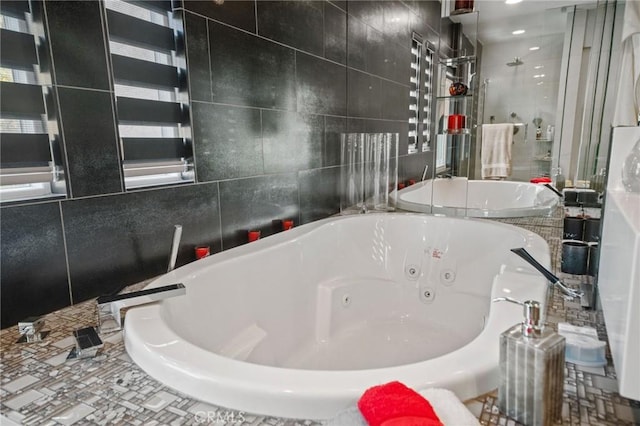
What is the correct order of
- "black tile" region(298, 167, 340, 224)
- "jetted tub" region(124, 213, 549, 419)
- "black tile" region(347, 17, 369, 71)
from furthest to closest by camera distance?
"black tile" region(347, 17, 369, 71) → "black tile" region(298, 167, 340, 224) → "jetted tub" region(124, 213, 549, 419)

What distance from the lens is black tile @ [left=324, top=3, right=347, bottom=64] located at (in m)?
2.12

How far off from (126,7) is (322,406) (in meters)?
1.28

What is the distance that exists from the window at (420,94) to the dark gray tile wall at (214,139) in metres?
0.59

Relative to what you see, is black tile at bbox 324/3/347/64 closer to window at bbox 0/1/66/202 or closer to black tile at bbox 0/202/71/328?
window at bbox 0/1/66/202

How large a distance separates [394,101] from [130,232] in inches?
90.5

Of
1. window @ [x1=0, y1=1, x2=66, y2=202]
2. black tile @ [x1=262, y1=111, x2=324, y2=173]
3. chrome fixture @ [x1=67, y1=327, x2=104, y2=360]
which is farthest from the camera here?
black tile @ [x1=262, y1=111, x2=324, y2=173]

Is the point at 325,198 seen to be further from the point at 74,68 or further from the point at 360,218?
the point at 74,68

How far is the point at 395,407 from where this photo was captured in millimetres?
565

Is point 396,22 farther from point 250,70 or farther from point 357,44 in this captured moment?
point 250,70

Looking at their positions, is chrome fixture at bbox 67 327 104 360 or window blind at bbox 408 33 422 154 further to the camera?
window blind at bbox 408 33 422 154

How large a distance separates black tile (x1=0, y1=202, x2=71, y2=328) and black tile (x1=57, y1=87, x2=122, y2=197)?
0.37ft

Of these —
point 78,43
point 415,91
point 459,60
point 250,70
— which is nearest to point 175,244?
point 78,43

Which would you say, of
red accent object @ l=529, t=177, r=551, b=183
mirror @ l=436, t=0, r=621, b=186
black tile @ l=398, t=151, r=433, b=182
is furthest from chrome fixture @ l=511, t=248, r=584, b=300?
black tile @ l=398, t=151, r=433, b=182

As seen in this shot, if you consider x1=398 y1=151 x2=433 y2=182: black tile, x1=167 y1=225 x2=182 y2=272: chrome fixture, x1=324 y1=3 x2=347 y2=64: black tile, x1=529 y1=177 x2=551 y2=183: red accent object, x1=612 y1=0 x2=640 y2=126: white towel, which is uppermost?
x1=324 y1=3 x2=347 y2=64: black tile
